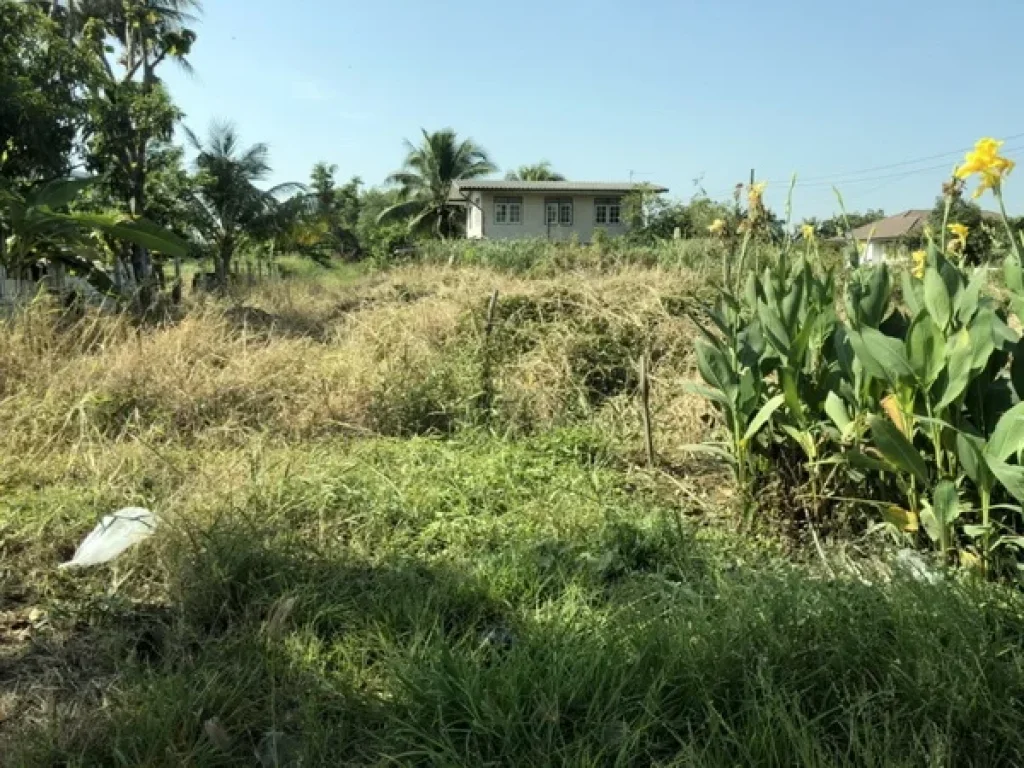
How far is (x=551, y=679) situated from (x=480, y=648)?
329 millimetres

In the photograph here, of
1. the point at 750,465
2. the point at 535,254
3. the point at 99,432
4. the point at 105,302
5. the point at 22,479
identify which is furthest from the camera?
the point at 535,254

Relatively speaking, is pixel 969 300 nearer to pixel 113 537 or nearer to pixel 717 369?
pixel 717 369

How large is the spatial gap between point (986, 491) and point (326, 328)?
7535mm

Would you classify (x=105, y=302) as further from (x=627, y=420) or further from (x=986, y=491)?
(x=986, y=491)

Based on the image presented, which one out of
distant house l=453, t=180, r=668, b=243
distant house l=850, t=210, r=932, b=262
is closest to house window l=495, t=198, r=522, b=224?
distant house l=453, t=180, r=668, b=243

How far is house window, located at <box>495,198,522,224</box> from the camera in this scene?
4503cm

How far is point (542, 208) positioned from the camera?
45.7 metres

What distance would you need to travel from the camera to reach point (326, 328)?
9227 mm

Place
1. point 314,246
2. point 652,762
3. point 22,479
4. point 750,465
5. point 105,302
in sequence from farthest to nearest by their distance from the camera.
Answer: point 314,246, point 105,302, point 22,479, point 750,465, point 652,762

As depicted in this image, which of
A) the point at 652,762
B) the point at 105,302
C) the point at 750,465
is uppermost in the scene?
the point at 105,302

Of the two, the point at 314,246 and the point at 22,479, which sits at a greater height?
the point at 314,246

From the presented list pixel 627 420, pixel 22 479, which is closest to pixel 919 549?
pixel 627 420

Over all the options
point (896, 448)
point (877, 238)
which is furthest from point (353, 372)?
point (896, 448)

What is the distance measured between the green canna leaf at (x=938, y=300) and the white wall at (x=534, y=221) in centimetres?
4173
